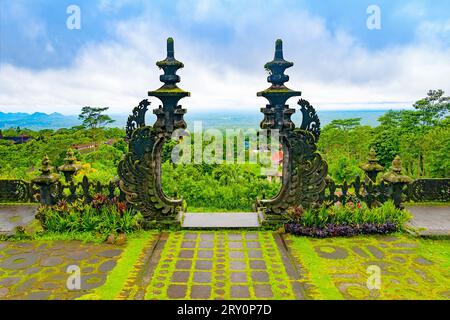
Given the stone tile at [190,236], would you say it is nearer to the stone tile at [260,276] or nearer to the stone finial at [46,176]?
the stone tile at [260,276]

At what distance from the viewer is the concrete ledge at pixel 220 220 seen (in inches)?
364

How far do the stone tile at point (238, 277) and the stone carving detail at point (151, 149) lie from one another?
9.74ft

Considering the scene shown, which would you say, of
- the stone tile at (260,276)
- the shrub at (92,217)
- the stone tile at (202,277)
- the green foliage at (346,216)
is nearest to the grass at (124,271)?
the shrub at (92,217)

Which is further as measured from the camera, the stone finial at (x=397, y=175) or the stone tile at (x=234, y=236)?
the stone finial at (x=397, y=175)

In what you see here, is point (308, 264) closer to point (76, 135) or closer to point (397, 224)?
point (397, 224)

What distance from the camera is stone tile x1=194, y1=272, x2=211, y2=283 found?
253 inches

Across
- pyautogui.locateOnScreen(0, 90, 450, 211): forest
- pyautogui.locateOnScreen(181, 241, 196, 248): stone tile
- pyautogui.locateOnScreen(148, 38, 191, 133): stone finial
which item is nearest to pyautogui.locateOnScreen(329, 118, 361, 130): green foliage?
pyautogui.locateOnScreen(0, 90, 450, 211): forest

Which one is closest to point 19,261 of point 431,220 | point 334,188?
point 334,188

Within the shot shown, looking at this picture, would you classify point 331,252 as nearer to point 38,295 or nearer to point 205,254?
point 205,254

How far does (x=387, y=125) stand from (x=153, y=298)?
21.1m

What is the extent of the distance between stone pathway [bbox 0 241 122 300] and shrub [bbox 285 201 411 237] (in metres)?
4.33

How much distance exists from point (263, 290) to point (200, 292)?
42.4 inches

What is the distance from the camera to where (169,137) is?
29.7 feet
